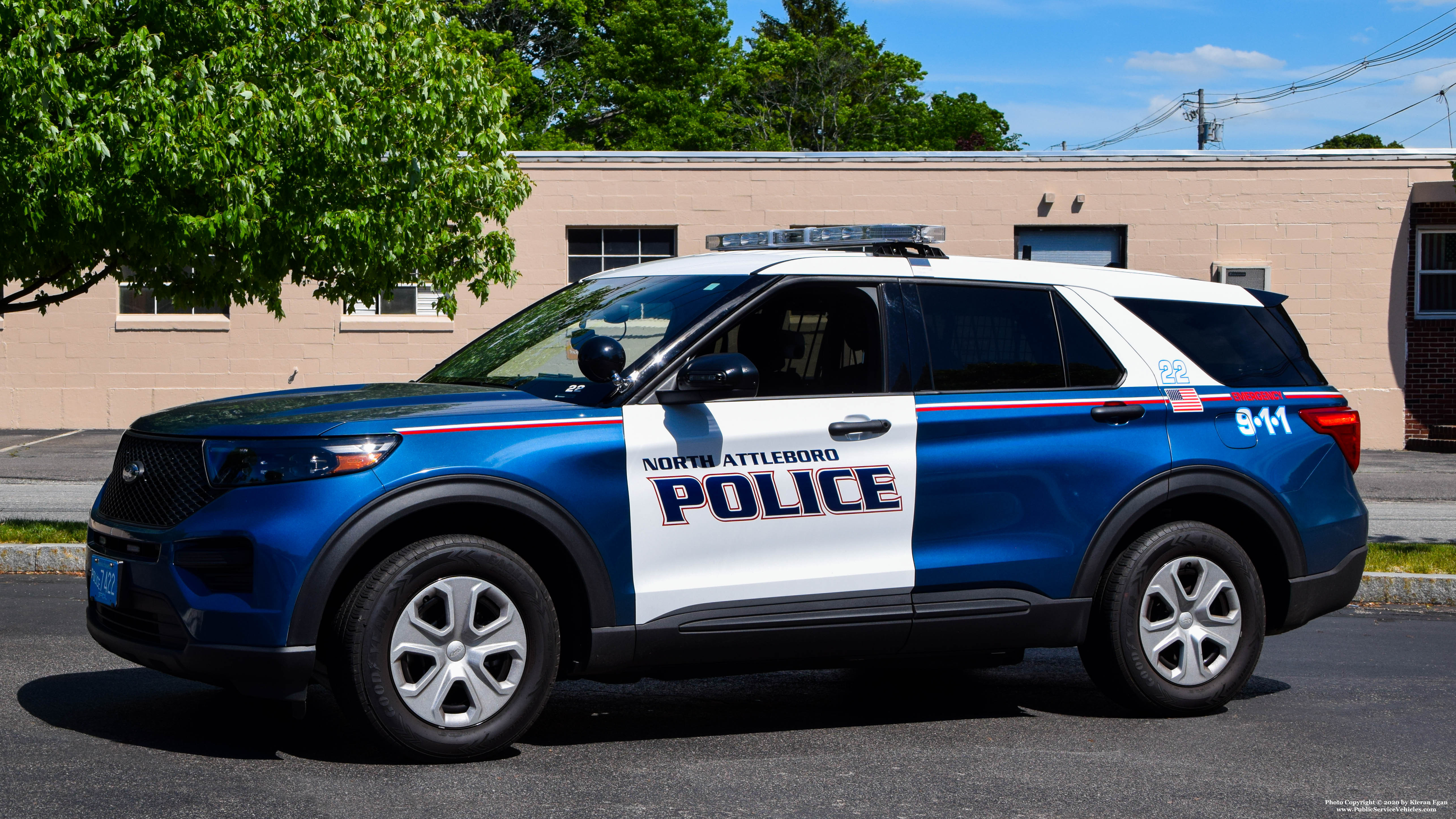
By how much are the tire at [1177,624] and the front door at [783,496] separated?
0.99 m

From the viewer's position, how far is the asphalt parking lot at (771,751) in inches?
171

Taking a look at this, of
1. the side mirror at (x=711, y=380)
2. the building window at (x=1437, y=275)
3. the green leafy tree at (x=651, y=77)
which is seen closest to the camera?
the side mirror at (x=711, y=380)

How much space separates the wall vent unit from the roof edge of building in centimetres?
167

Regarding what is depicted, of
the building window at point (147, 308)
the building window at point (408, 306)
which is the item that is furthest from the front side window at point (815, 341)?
the building window at point (147, 308)

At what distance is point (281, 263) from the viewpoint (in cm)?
1023

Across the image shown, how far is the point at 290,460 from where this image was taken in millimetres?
4418

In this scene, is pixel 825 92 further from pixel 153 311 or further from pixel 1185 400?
pixel 1185 400

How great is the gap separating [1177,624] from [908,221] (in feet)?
55.1

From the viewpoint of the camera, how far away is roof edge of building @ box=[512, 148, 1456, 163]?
21.7 metres

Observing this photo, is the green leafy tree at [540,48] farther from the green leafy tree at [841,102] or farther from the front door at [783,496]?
the front door at [783,496]

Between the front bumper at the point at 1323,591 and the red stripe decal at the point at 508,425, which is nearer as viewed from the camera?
the red stripe decal at the point at 508,425

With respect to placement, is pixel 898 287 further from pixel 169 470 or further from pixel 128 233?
pixel 128 233

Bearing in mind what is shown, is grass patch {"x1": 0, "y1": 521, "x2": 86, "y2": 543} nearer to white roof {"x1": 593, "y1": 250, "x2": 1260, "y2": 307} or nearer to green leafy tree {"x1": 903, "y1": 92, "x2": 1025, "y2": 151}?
white roof {"x1": 593, "y1": 250, "x2": 1260, "y2": 307}

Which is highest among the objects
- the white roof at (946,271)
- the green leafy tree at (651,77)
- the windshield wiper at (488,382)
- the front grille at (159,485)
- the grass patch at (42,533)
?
the green leafy tree at (651,77)
